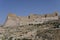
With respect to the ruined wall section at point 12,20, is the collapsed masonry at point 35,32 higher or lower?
lower

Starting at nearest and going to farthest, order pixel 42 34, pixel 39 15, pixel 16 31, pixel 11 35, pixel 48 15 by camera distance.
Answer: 1. pixel 42 34
2. pixel 11 35
3. pixel 16 31
4. pixel 48 15
5. pixel 39 15

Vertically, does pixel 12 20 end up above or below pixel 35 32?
above

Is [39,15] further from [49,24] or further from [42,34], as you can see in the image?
[42,34]

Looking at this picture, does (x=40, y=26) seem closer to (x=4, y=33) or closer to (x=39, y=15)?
(x=4, y=33)

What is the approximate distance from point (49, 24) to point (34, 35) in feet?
7.27

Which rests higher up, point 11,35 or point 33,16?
point 33,16

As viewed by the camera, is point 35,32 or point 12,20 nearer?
point 35,32

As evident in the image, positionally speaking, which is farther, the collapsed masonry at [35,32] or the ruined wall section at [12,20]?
the ruined wall section at [12,20]

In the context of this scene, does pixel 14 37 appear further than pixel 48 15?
No

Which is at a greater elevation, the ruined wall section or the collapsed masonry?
the ruined wall section

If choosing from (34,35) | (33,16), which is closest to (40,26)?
(34,35)

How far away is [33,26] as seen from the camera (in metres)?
17.3

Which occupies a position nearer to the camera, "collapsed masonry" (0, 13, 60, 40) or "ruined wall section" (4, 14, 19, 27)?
"collapsed masonry" (0, 13, 60, 40)

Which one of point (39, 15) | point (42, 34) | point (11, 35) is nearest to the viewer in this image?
point (42, 34)
